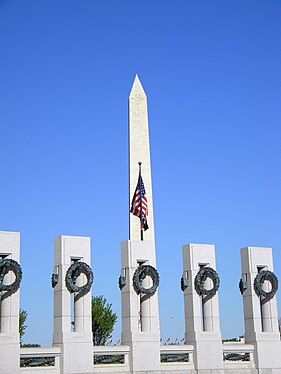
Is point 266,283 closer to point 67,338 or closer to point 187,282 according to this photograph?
point 187,282

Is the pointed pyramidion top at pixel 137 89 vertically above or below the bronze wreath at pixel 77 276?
above

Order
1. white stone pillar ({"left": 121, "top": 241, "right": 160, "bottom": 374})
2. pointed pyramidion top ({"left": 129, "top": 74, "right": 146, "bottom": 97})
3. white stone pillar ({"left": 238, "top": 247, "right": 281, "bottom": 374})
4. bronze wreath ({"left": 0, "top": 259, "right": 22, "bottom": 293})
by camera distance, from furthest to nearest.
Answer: pointed pyramidion top ({"left": 129, "top": 74, "right": 146, "bottom": 97}) → white stone pillar ({"left": 238, "top": 247, "right": 281, "bottom": 374}) → white stone pillar ({"left": 121, "top": 241, "right": 160, "bottom": 374}) → bronze wreath ({"left": 0, "top": 259, "right": 22, "bottom": 293})

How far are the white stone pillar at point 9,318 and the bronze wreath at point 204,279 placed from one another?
9.43 meters

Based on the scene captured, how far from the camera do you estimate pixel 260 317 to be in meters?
37.7

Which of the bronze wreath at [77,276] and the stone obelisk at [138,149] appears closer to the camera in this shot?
the bronze wreath at [77,276]

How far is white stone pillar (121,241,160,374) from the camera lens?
33500 mm

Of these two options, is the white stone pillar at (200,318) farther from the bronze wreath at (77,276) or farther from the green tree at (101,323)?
the green tree at (101,323)

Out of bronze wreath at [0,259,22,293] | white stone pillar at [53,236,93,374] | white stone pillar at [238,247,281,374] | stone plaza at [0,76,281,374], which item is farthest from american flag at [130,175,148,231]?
bronze wreath at [0,259,22,293]

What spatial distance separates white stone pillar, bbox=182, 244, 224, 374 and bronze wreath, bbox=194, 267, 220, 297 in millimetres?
192

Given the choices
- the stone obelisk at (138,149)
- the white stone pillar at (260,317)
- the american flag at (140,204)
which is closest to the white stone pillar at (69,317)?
the american flag at (140,204)

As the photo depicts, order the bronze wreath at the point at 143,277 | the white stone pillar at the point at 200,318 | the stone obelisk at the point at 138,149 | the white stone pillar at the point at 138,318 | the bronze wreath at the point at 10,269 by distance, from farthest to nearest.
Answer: the stone obelisk at the point at 138,149 → the white stone pillar at the point at 200,318 → the bronze wreath at the point at 143,277 → the white stone pillar at the point at 138,318 → the bronze wreath at the point at 10,269

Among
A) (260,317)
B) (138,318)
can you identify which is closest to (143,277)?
(138,318)

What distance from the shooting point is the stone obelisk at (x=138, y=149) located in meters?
51.8

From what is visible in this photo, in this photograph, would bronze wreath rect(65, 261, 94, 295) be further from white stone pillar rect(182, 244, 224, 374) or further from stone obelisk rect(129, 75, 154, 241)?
stone obelisk rect(129, 75, 154, 241)
